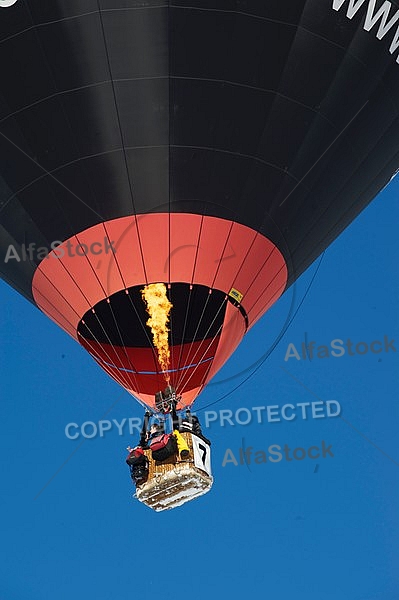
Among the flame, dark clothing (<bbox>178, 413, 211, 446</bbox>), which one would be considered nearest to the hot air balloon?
the flame

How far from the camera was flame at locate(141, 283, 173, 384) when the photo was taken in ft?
40.3

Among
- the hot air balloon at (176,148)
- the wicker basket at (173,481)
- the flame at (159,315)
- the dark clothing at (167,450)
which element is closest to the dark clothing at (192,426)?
the wicker basket at (173,481)

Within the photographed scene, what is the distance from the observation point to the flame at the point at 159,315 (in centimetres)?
1229

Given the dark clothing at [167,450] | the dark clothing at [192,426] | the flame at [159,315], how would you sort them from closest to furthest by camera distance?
the dark clothing at [167,450] → the dark clothing at [192,426] → the flame at [159,315]

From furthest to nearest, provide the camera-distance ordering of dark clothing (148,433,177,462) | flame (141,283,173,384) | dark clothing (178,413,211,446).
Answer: flame (141,283,173,384) < dark clothing (178,413,211,446) < dark clothing (148,433,177,462)

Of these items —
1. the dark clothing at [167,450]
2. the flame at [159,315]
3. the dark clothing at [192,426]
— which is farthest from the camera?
the flame at [159,315]

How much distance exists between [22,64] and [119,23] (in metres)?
1.11

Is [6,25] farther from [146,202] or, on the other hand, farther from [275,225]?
[275,225]

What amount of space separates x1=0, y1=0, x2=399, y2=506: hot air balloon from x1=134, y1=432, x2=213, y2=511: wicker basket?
116 centimetres

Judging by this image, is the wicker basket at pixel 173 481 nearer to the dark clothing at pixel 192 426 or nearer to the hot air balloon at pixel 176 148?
the dark clothing at pixel 192 426

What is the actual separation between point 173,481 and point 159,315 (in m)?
1.90

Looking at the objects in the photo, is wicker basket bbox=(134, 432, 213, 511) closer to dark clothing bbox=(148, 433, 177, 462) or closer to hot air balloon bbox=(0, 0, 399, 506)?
dark clothing bbox=(148, 433, 177, 462)

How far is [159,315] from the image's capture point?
12383mm

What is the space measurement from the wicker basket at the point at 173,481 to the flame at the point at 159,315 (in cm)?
129
